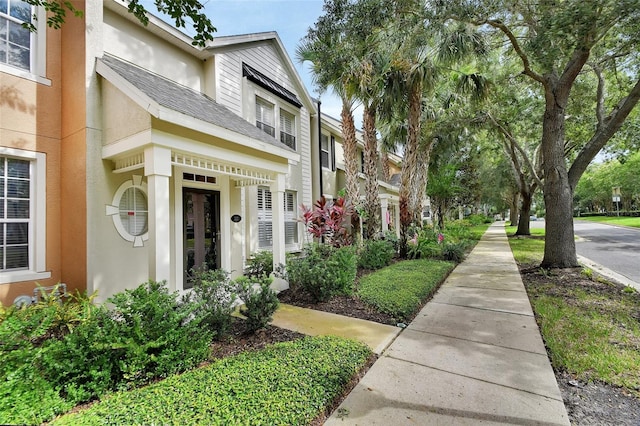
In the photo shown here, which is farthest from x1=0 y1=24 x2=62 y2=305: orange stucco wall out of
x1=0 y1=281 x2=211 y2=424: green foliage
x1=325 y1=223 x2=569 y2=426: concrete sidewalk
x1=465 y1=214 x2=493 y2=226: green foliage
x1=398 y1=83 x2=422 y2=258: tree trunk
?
x1=465 y1=214 x2=493 y2=226: green foliage

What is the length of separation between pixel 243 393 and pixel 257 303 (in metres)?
1.84

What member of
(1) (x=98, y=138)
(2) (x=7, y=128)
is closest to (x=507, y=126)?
(1) (x=98, y=138)

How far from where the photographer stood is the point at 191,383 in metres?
3.03

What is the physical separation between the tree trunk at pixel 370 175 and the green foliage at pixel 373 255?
973mm

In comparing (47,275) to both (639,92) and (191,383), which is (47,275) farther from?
(639,92)

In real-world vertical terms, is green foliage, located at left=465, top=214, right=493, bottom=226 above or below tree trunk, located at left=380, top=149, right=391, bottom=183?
below

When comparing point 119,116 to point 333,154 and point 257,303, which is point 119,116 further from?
point 333,154

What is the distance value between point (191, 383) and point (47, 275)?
4.35 metres

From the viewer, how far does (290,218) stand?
10906mm

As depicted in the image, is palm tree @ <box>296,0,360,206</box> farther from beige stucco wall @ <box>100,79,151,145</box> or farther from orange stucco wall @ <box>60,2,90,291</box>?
orange stucco wall @ <box>60,2,90,291</box>

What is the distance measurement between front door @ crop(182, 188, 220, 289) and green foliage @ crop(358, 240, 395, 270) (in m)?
4.69

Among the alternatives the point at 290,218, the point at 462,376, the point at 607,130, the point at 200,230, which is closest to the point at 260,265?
the point at 200,230

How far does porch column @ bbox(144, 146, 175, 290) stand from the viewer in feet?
14.2

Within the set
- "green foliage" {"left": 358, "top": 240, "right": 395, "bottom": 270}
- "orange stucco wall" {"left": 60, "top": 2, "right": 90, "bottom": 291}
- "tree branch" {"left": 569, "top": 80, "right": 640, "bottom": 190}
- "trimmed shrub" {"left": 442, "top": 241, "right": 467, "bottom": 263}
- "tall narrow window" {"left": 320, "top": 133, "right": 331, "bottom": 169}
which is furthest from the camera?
"tall narrow window" {"left": 320, "top": 133, "right": 331, "bottom": 169}
